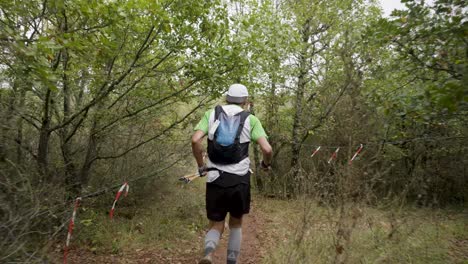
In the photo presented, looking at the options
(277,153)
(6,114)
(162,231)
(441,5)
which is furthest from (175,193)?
(441,5)

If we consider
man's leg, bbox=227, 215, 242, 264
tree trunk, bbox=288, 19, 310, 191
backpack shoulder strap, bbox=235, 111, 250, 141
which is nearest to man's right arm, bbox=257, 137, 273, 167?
backpack shoulder strap, bbox=235, 111, 250, 141

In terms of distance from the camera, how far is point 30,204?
3322 mm

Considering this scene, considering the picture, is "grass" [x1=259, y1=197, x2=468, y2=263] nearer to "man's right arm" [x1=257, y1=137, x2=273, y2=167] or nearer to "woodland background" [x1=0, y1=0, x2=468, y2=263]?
"woodland background" [x1=0, y1=0, x2=468, y2=263]

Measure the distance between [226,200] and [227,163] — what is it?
1.25ft

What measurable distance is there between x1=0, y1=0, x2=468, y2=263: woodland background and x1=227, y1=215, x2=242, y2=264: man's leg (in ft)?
3.03

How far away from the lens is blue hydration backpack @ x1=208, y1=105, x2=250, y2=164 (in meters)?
3.44

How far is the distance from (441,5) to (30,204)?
4625mm

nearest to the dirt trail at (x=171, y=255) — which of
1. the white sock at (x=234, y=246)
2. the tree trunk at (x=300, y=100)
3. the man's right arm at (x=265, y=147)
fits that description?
the white sock at (x=234, y=246)

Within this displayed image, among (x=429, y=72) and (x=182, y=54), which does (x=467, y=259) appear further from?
(x=182, y=54)

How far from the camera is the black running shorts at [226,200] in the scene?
11.5 ft

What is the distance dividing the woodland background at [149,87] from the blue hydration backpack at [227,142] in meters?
1.09

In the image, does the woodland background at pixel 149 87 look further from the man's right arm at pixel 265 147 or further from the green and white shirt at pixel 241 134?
the green and white shirt at pixel 241 134

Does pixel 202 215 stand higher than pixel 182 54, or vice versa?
pixel 182 54

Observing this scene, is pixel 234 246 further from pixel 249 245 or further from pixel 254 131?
pixel 249 245
